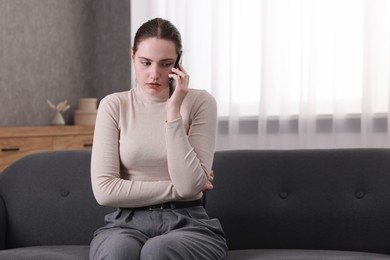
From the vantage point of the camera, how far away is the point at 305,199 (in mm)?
2494

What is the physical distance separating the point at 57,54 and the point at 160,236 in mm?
3166

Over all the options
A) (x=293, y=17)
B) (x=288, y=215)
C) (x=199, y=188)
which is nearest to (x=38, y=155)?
(x=199, y=188)

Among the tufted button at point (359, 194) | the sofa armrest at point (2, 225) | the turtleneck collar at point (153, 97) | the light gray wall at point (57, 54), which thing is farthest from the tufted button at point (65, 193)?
the light gray wall at point (57, 54)

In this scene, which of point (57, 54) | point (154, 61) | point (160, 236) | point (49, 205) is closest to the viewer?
point (160, 236)

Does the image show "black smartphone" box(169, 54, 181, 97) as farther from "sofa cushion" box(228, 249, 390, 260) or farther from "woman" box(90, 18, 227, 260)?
"sofa cushion" box(228, 249, 390, 260)

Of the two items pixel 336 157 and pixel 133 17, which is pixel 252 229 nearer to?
pixel 336 157

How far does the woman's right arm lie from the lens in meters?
2.14

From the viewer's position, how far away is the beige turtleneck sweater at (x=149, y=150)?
7.01 feet

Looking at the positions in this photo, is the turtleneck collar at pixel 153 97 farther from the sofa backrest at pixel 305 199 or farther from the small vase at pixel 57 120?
the small vase at pixel 57 120

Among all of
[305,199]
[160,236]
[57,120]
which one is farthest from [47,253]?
[57,120]

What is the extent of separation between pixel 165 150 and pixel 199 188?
0.18m

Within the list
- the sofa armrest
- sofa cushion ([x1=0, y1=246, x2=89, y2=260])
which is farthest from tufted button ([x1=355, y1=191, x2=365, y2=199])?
the sofa armrest

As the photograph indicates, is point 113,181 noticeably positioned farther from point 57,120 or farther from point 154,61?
point 57,120

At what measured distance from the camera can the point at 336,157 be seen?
2.54 m
